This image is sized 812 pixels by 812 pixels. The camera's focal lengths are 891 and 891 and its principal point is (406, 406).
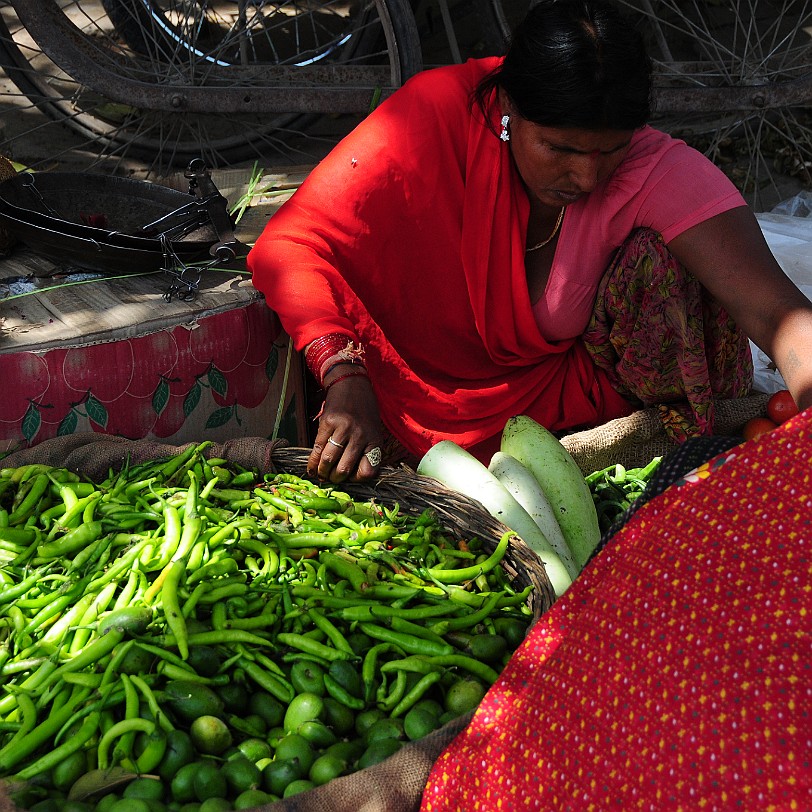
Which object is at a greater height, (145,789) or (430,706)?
(145,789)

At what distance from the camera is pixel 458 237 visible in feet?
8.16

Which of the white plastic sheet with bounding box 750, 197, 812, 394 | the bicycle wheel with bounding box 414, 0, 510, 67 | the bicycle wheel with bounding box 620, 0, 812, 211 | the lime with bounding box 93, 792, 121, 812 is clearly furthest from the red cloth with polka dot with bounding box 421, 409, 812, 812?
the bicycle wheel with bounding box 414, 0, 510, 67

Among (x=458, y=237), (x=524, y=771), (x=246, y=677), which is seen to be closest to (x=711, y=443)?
(x=524, y=771)

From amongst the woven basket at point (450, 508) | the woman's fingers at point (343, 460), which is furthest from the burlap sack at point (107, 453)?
the woman's fingers at point (343, 460)

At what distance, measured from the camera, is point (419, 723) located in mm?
1528

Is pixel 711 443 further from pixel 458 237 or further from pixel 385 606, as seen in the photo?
pixel 458 237

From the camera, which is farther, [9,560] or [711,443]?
[9,560]

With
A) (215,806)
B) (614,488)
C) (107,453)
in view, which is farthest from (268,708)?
(614,488)

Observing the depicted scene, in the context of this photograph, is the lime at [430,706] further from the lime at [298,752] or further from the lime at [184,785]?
the lime at [184,785]

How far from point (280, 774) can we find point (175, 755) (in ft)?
0.58

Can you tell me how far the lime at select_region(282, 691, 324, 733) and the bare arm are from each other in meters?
1.19

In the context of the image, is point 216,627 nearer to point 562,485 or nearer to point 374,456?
point 374,456

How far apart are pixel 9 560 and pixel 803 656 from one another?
154 cm

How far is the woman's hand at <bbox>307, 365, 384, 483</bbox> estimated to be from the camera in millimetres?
2129
